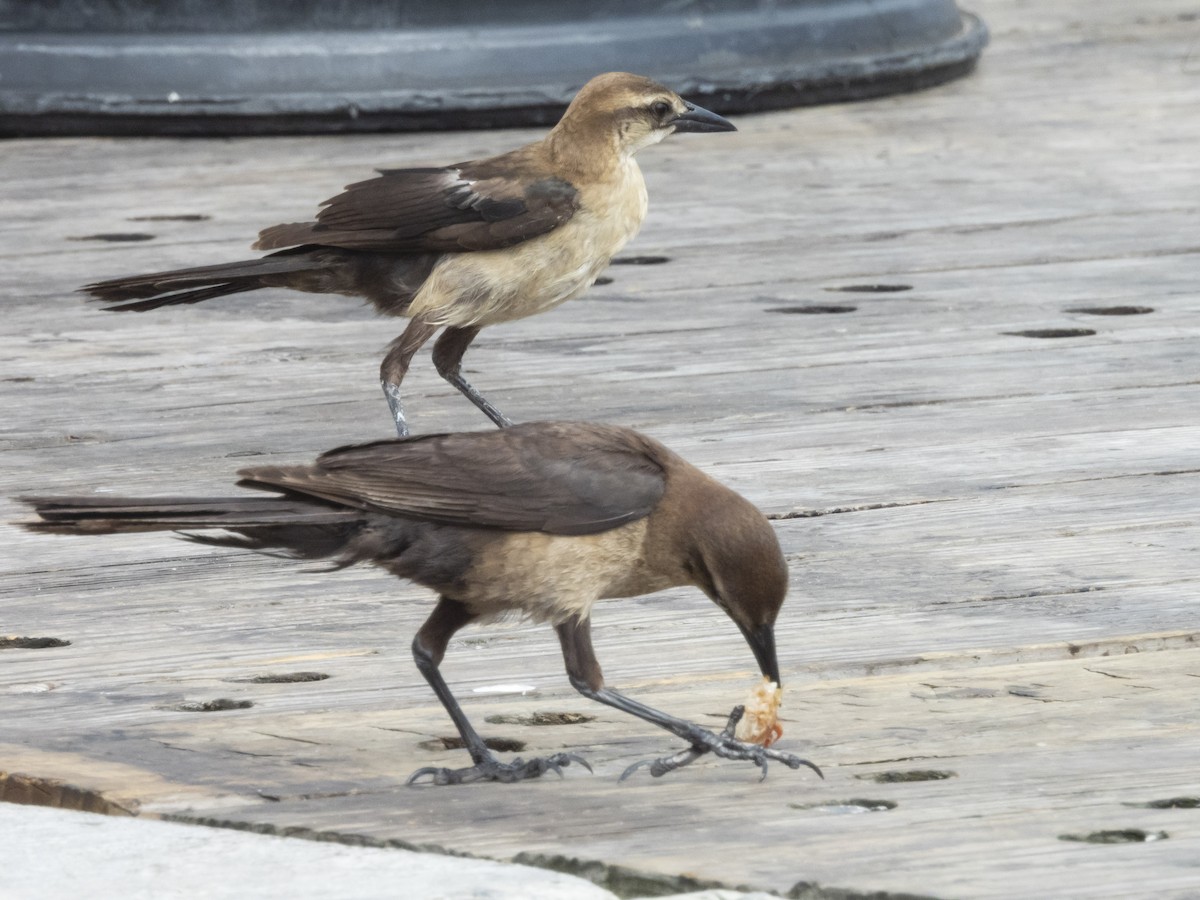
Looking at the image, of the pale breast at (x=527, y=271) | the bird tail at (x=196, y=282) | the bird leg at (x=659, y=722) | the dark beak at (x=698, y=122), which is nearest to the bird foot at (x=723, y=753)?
the bird leg at (x=659, y=722)

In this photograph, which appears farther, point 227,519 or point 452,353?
point 452,353

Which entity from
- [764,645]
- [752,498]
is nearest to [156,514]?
[764,645]

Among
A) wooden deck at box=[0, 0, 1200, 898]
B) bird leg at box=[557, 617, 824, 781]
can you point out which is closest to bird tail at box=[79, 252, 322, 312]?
wooden deck at box=[0, 0, 1200, 898]

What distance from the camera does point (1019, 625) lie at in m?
4.09

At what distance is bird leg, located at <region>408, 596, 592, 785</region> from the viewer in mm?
3367

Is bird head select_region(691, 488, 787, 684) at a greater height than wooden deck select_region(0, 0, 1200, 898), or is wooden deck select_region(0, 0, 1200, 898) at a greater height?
bird head select_region(691, 488, 787, 684)

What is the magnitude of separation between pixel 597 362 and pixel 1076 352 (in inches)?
52.7

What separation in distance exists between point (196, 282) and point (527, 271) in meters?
0.84

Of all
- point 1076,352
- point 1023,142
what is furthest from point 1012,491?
point 1023,142

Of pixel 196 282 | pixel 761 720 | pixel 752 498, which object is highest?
pixel 196 282

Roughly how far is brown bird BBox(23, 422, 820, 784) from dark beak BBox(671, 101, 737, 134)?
2.86 m

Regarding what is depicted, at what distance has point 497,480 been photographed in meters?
3.53

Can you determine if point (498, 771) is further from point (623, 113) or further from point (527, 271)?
point (623, 113)

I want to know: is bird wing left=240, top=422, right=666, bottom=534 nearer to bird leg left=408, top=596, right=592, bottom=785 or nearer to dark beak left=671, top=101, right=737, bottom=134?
bird leg left=408, top=596, right=592, bottom=785
